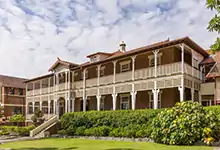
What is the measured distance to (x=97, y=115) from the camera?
25766mm

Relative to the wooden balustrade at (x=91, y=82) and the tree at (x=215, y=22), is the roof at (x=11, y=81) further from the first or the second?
the tree at (x=215, y=22)

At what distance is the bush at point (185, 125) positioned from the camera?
1619 centimetres

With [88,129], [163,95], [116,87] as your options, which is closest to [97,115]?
[88,129]

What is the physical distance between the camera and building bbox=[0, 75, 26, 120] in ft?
154

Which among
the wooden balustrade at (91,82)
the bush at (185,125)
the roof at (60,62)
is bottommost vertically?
the bush at (185,125)

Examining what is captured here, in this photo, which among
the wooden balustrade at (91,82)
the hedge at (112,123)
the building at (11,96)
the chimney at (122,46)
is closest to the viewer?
the hedge at (112,123)

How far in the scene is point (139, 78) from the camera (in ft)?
81.6

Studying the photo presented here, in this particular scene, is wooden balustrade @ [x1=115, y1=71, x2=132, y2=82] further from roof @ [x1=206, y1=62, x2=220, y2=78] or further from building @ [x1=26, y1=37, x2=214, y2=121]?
roof @ [x1=206, y1=62, x2=220, y2=78]

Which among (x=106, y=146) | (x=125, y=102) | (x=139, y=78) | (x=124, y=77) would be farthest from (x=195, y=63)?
(x=106, y=146)

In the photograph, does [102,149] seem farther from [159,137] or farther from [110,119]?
[110,119]

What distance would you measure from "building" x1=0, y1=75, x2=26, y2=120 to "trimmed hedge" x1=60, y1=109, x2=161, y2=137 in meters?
21.5

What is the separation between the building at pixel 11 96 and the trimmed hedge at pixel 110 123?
70.5ft

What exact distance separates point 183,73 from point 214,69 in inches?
134

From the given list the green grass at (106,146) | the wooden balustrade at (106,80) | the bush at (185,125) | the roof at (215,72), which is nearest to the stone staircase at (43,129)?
the wooden balustrade at (106,80)
